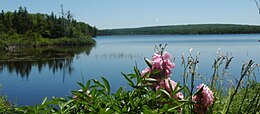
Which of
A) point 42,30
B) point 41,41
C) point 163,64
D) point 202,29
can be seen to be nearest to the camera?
point 163,64

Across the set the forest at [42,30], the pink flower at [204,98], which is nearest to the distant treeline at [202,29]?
the forest at [42,30]

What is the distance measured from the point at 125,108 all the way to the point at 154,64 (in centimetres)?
30

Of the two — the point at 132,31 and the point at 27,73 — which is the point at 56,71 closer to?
the point at 27,73

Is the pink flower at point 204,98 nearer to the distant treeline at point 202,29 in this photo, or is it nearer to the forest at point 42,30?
the forest at point 42,30

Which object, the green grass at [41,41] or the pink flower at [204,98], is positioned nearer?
the pink flower at [204,98]

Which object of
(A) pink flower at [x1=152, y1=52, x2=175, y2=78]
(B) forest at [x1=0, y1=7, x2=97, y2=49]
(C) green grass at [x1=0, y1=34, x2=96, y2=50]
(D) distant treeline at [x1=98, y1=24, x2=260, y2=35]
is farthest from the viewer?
(D) distant treeline at [x1=98, y1=24, x2=260, y2=35]

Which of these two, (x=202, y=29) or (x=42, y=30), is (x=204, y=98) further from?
(x=202, y=29)

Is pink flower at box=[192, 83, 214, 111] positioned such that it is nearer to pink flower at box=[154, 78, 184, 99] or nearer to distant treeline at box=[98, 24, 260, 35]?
pink flower at box=[154, 78, 184, 99]

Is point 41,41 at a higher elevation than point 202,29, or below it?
below

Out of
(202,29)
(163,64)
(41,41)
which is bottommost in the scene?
(41,41)

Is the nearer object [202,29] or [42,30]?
[42,30]

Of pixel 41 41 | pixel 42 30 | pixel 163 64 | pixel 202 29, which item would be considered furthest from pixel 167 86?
pixel 202 29

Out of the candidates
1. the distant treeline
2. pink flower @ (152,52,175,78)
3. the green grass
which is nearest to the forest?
the green grass

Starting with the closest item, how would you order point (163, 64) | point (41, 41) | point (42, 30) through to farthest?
point (163, 64)
point (41, 41)
point (42, 30)
